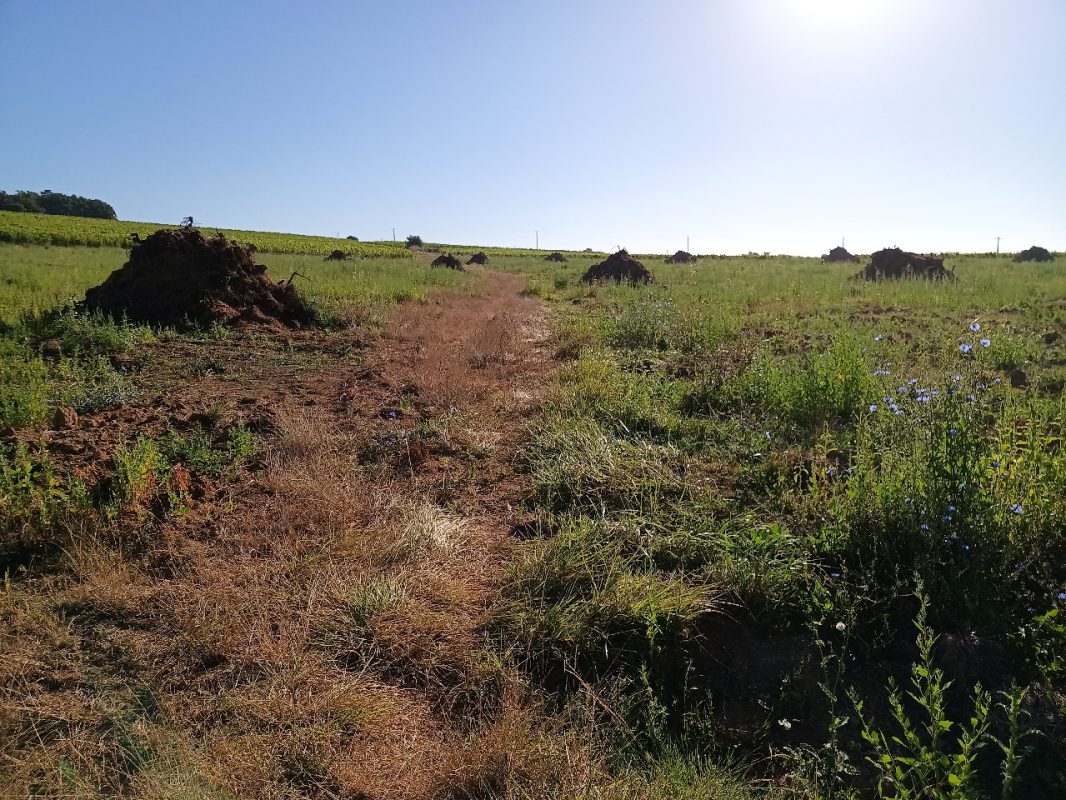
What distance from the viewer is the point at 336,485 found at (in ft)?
11.9

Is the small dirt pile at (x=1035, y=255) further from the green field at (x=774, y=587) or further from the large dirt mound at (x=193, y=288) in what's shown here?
the large dirt mound at (x=193, y=288)

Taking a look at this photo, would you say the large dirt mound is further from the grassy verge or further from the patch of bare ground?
the grassy verge

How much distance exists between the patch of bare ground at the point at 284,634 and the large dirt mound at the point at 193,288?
5.41 m

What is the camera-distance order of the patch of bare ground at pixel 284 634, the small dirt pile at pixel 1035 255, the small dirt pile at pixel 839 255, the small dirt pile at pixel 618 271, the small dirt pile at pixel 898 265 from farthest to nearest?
the small dirt pile at pixel 839 255
the small dirt pile at pixel 1035 255
the small dirt pile at pixel 618 271
the small dirt pile at pixel 898 265
the patch of bare ground at pixel 284 634

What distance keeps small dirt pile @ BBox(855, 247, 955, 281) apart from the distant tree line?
276 ft

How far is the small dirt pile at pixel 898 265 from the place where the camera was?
18.1m

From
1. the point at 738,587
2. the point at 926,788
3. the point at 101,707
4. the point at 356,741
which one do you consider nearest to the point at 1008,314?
the point at 738,587

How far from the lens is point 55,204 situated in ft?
255

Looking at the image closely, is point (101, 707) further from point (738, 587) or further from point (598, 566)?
point (738, 587)

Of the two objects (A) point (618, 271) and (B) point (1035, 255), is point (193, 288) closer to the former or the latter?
(A) point (618, 271)

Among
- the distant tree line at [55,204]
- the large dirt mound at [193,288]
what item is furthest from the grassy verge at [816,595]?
the distant tree line at [55,204]

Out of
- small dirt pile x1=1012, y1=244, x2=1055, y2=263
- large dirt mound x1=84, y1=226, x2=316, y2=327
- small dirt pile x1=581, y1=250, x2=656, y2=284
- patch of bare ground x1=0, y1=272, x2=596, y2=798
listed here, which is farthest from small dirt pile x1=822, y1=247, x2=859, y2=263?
patch of bare ground x1=0, y1=272, x2=596, y2=798

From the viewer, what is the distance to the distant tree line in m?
72.0

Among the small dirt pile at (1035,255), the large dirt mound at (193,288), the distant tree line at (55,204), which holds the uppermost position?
the distant tree line at (55,204)
